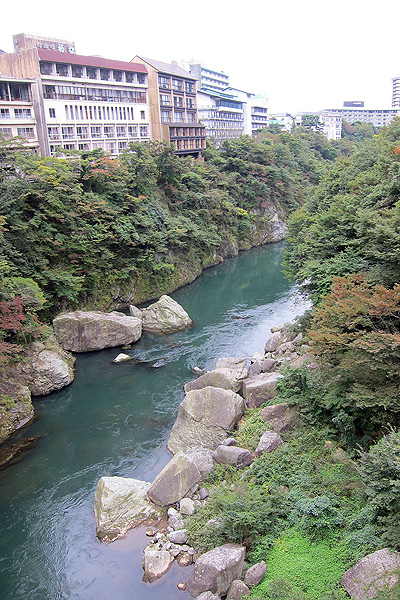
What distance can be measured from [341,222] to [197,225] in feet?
62.5

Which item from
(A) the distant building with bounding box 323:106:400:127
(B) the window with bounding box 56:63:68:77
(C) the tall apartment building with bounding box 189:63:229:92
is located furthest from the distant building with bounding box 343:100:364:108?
(B) the window with bounding box 56:63:68:77

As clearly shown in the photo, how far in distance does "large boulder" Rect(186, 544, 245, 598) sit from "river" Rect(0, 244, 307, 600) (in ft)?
1.85

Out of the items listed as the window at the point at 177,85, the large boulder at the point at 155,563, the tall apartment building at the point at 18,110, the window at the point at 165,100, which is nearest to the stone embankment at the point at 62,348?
the large boulder at the point at 155,563

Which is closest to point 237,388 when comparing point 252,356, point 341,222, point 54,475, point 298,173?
point 252,356

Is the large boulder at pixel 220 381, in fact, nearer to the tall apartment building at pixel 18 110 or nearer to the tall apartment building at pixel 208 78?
the tall apartment building at pixel 18 110

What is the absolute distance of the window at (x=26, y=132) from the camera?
3052cm

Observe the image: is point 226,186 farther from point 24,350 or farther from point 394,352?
point 394,352

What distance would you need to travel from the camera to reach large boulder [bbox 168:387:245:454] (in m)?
14.1

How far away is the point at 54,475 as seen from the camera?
13.7 m

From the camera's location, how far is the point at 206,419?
1426cm

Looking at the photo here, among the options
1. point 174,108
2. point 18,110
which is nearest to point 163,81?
point 174,108

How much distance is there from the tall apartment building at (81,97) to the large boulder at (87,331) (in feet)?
37.8

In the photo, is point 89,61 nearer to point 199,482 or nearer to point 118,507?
point 199,482

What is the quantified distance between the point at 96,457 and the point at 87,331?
28.5 feet
